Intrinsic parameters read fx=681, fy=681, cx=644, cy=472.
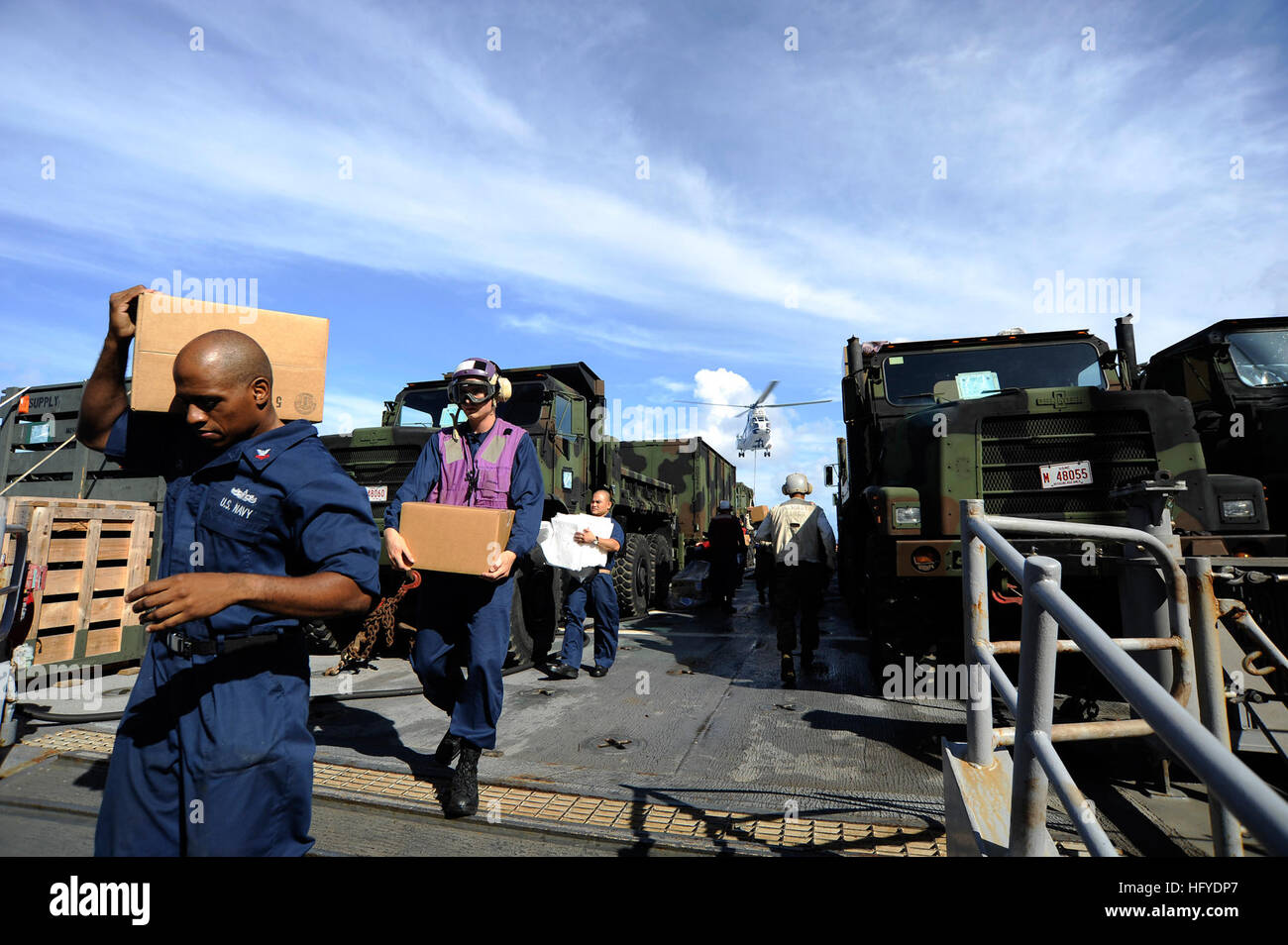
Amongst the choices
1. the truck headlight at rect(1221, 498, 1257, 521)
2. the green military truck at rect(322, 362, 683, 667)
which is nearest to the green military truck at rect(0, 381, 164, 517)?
the green military truck at rect(322, 362, 683, 667)

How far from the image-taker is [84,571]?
5648 mm

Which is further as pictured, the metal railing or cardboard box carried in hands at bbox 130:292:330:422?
cardboard box carried in hands at bbox 130:292:330:422

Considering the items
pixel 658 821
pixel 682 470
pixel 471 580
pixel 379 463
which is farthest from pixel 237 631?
pixel 682 470

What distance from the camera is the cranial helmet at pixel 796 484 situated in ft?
20.7

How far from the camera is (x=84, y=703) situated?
4.86m

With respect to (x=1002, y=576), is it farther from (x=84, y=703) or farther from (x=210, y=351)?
(x=84, y=703)

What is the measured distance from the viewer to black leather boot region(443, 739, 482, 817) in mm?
2895

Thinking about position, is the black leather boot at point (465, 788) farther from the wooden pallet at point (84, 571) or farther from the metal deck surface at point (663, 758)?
the wooden pallet at point (84, 571)

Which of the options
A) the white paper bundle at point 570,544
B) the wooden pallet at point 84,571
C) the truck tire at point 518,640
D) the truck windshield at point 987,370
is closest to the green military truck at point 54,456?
the wooden pallet at point 84,571

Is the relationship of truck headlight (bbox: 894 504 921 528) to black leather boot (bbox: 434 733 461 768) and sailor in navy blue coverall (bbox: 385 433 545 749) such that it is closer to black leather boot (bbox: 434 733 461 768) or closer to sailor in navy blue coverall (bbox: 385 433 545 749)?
sailor in navy blue coverall (bbox: 385 433 545 749)

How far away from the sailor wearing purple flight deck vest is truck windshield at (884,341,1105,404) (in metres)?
4.22

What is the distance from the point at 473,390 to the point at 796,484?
3.69 metres
